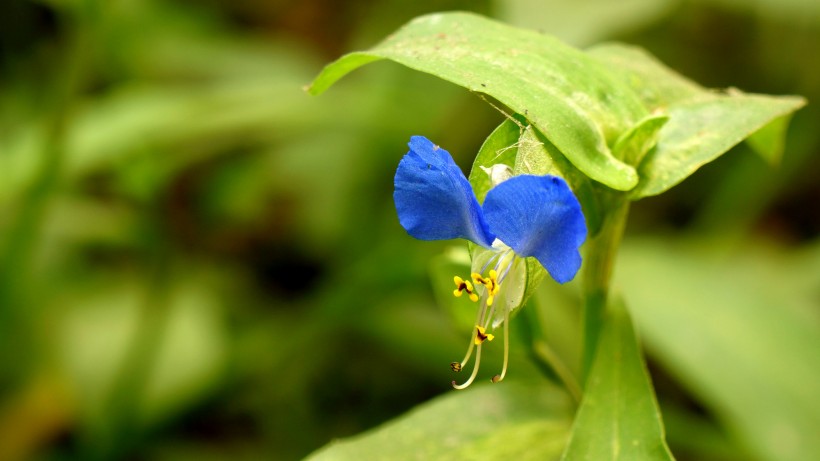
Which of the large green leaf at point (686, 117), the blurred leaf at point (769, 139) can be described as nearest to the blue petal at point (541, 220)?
the large green leaf at point (686, 117)

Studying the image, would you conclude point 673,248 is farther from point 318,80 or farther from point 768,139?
point 318,80

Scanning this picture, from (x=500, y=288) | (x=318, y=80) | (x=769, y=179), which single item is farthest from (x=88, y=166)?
(x=769, y=179)

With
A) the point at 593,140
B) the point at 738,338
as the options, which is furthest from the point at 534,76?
the point at 738,338

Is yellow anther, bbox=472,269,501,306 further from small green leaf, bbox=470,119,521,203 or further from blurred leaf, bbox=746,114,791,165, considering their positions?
blurred leaf, bbox=746,114,791,165

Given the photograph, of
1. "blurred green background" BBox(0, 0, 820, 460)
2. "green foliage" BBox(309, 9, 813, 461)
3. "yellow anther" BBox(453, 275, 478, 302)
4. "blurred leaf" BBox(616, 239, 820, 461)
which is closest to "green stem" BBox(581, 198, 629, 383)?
"green foliage" BBox(309, 9, 813, 461)

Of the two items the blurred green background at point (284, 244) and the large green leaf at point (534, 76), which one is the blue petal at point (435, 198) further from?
the blurred green background at point (284, 244)
